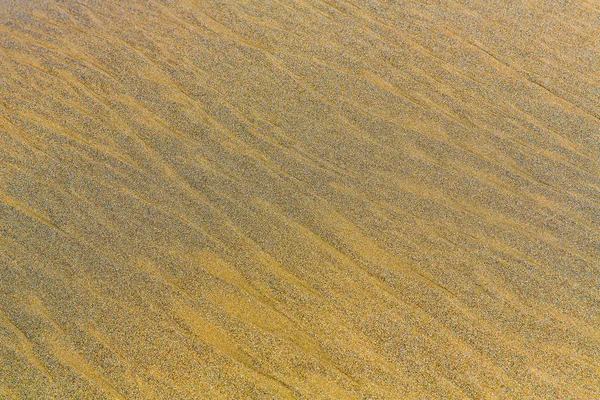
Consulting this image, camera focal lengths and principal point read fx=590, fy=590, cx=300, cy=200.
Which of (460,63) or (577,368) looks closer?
(577,368)

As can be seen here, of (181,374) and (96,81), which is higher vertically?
(96,81)

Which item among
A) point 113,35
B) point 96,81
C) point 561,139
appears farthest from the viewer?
point 113,35

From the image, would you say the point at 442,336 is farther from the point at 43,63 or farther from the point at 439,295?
the point at 43,63

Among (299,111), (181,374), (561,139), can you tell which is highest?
(561,139)

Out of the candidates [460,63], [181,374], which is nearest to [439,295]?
[181,374]

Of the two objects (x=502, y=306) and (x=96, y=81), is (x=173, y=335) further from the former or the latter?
(x=96, y=81)

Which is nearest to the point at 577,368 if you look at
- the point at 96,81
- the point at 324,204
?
the point at 324,204

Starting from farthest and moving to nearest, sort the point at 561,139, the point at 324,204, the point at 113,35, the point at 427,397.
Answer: the point at 113,35
the point at 561,139
the point at 324,204
the point at 427,397
